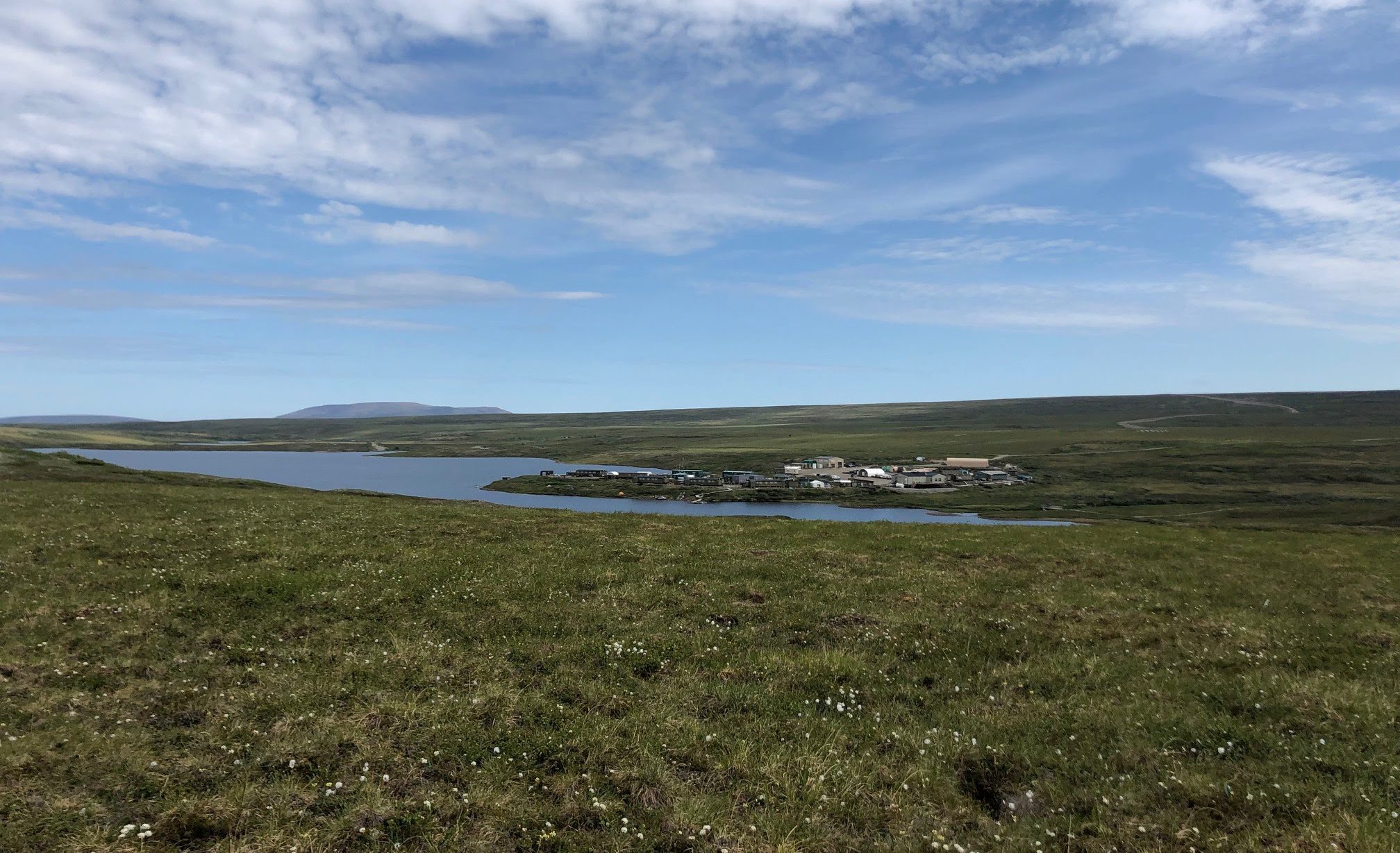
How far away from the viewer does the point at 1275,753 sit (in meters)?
11.1

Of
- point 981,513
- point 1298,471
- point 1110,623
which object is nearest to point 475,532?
point 1110,623

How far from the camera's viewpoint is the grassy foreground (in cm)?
905

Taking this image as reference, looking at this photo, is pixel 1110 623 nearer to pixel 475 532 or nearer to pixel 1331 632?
pixel 1331 632

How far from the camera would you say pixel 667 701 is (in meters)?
12.7

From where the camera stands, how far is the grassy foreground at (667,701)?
29.7ft

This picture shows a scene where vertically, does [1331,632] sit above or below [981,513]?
above

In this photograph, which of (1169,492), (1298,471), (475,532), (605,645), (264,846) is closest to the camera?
(264,846)

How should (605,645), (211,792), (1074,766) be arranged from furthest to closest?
(605,645)
(1074,766)
(211,792)

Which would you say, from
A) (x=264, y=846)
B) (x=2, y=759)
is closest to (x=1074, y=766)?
(x=264, y=846)

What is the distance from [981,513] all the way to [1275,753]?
13278 cm

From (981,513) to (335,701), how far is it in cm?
13843

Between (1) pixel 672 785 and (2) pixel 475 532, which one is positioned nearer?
(1) pixel 672 785

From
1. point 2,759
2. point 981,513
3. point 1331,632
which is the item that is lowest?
point 981,513

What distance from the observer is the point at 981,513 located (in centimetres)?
13450
